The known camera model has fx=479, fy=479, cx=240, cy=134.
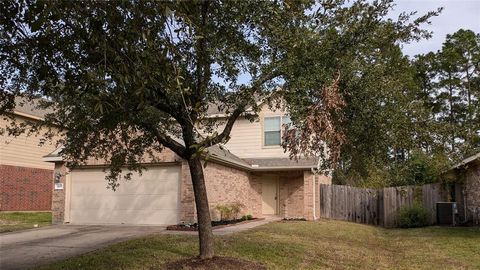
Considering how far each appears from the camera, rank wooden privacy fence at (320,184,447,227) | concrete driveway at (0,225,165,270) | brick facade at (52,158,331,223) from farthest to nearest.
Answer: wooden privacy fence at (320,184,447,227) → brick facade at (52,158,331,223) → concrete driveway at (0,225,165,270)

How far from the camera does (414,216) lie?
71.8ft

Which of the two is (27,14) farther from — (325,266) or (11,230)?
(11,230)

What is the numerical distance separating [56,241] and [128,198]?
505cm

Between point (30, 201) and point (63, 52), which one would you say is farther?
point (30, 201)

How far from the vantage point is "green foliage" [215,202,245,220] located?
19.1 metres

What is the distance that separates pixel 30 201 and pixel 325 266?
767 inches

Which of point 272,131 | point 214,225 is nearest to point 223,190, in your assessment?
point 214,225

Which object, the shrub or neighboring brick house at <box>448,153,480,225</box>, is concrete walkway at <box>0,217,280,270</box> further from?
neighboring brick house at <box>448,153,480,225</box>

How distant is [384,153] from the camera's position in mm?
9133

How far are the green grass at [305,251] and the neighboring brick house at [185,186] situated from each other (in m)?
3.62

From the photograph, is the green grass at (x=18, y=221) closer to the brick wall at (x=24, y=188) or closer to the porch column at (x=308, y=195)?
the brick wall at (x=24, y=188)

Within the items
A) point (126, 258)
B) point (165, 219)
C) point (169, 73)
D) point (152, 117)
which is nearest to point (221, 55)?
point (152, 117)

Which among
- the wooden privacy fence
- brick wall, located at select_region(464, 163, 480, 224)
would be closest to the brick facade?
the wooden privacy fence

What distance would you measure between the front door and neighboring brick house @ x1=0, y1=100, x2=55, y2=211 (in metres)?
11.4
